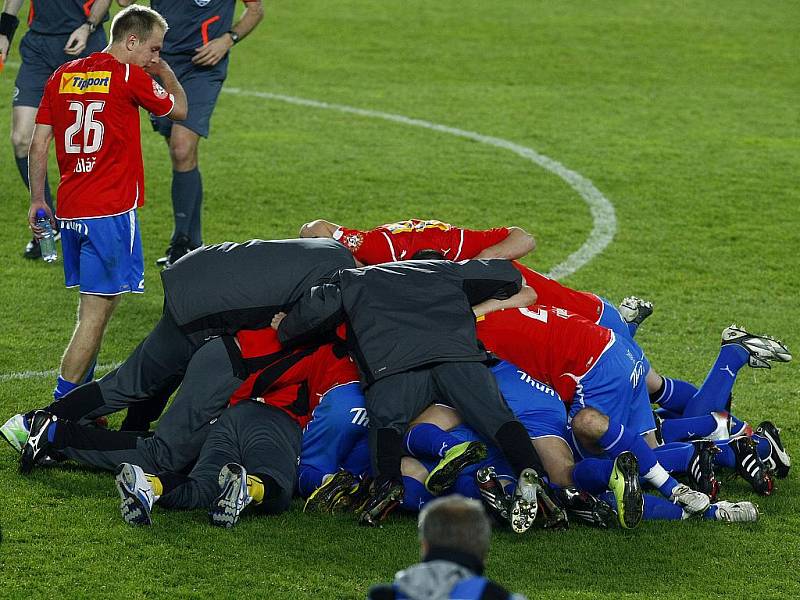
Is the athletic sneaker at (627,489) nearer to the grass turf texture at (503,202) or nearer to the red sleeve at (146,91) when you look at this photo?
the grass turf texture at (503,202)

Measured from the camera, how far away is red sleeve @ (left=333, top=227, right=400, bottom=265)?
6609 millimetres

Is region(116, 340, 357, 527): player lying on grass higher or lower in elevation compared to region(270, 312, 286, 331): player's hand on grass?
lower

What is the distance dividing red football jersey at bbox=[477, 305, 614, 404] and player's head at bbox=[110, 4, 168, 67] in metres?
2.16

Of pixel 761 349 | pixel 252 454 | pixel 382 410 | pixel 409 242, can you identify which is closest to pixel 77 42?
pixel 409 242

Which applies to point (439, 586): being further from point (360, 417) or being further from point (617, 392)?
point (617, 392)

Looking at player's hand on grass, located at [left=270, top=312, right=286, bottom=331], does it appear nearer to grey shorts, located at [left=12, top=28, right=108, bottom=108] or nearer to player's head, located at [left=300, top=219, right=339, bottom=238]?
player's head, located at [left=300, top=219, right=339, bottom=238]

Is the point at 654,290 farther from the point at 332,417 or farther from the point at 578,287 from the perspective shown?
the point at 332,417

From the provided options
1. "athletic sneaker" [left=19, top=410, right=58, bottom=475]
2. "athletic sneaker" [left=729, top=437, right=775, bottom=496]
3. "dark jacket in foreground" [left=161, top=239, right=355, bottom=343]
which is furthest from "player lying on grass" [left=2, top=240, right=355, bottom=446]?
"athletic sneaker" [left=729, top=437, right=775, bottom=496]

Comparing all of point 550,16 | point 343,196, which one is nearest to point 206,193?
point 343,196

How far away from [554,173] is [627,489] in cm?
724

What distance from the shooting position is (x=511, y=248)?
6.68 m

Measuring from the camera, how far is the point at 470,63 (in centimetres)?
1717

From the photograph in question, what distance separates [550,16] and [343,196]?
1075cm

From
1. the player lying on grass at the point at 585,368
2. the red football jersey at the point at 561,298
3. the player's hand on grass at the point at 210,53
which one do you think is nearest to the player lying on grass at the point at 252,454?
the player lying on grass at the point at 585,368
